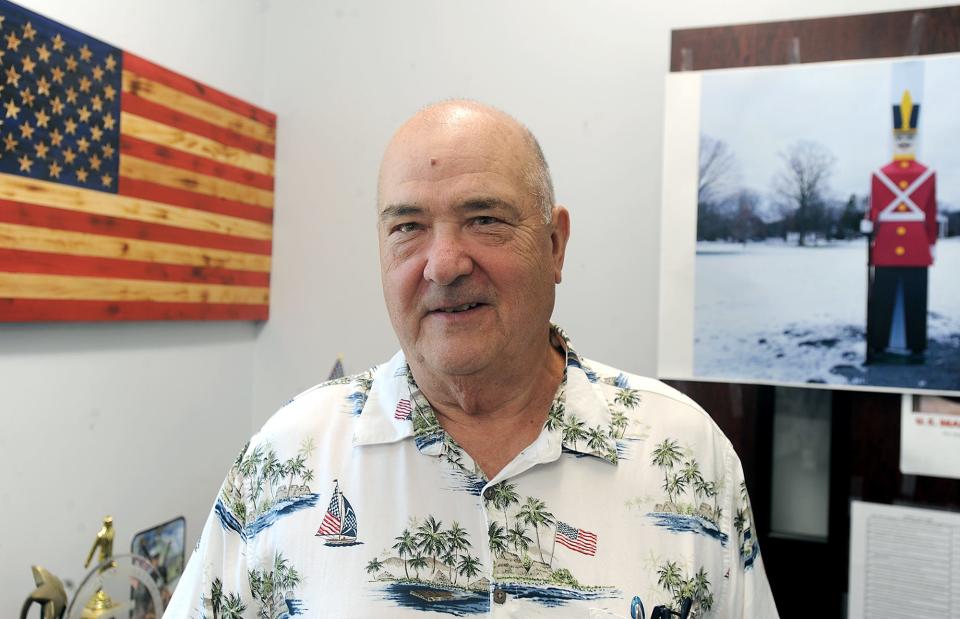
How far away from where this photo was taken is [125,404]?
1.98m

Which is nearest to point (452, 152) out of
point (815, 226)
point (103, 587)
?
point (815, 226)

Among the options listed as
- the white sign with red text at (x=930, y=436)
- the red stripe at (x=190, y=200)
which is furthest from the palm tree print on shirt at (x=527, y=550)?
the red stripe at (x=190, y=200)

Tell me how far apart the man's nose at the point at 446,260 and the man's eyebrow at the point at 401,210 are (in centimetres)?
4

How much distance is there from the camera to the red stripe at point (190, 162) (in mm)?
1950

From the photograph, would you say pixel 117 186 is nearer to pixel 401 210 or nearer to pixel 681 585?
pixel 401 210

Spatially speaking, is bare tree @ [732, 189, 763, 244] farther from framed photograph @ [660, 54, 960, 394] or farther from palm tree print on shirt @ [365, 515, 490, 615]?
palm tree print on shirt @ [365, 515, 490, 615]

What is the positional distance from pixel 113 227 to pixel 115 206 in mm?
53

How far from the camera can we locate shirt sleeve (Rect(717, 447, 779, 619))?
115cm

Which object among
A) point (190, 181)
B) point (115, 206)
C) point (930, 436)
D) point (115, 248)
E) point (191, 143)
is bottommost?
point (930, 436)

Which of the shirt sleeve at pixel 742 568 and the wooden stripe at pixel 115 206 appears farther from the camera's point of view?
the wooden stripe at pixel 115 206

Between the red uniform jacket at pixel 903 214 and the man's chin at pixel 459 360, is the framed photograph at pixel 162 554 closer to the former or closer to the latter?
the man's chin at pixel 459 360

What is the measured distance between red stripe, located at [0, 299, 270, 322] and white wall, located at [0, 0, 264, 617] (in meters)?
0.05

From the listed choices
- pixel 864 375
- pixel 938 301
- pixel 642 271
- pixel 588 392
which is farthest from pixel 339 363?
pixel 938 301

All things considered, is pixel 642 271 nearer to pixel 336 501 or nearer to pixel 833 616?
pixel 833 616
